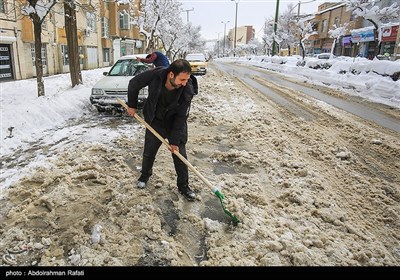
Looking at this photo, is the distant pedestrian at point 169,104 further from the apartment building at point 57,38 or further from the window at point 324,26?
the window at point 324,26

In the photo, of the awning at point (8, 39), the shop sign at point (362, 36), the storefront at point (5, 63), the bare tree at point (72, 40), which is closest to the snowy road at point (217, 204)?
the bare tree at point (72, 40)

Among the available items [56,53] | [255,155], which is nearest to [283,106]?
[255,155]

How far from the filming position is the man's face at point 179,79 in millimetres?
3156

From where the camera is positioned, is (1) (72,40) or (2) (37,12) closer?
(2) (37,12)

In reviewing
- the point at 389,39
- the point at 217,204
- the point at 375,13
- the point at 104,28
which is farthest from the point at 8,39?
the point at 389,39

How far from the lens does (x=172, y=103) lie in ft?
11.2

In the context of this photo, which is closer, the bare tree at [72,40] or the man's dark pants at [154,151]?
the man's dark pants at [154,151]

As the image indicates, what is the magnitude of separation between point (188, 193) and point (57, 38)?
65.6 feet

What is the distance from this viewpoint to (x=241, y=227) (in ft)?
9.96

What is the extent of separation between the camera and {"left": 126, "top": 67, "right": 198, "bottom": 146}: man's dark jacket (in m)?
3.39

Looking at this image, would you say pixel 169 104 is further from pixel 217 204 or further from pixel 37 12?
pixel 37 12

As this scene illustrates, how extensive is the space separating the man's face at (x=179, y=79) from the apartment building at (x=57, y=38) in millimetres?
7025

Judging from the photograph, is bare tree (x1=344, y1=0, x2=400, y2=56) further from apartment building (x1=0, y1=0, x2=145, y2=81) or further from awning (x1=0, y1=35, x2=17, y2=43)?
awning (x1=0, y1=35, x2=17, y2=43)
